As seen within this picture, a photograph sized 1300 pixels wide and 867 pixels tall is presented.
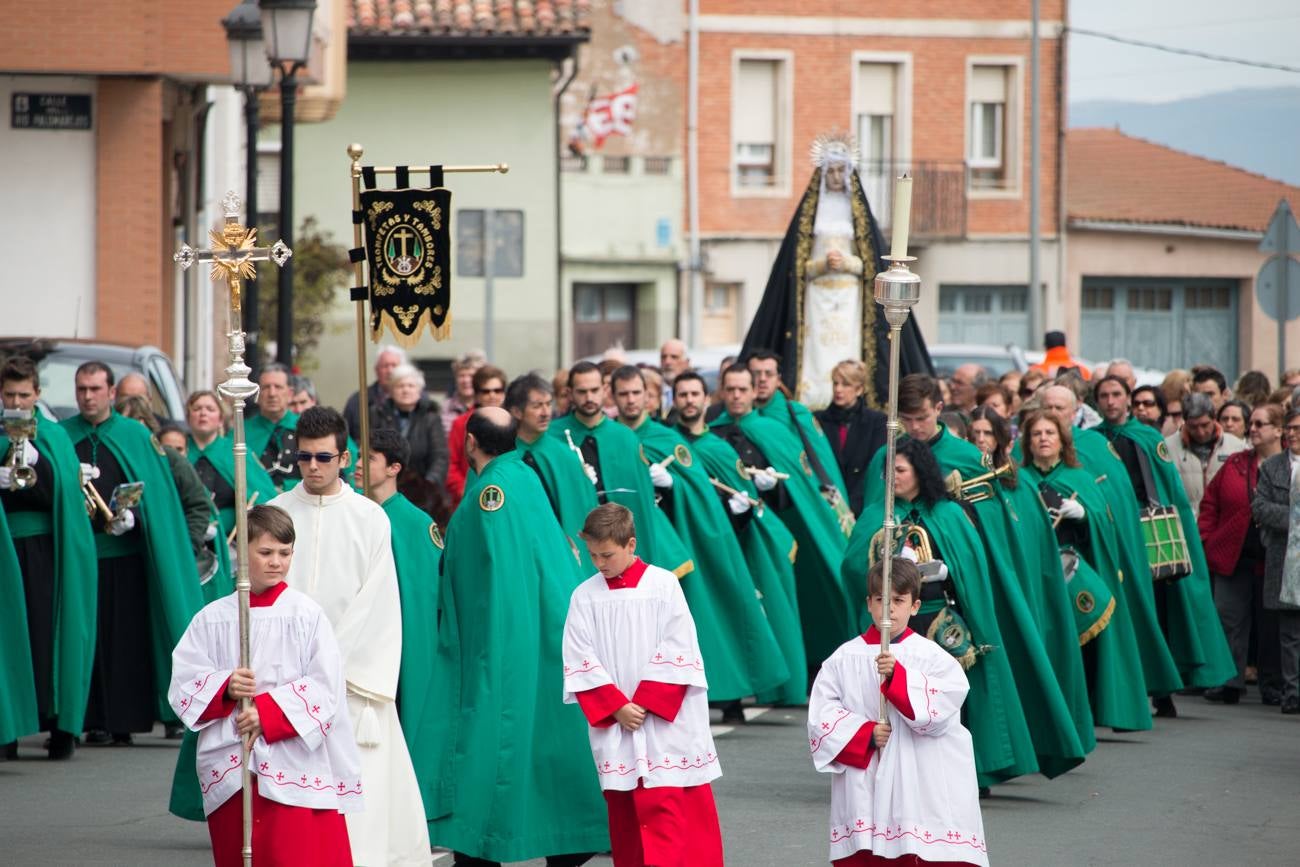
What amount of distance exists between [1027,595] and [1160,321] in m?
29.8

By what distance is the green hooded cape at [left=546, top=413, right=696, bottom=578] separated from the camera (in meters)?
11.4

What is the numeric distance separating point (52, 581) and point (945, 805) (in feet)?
18.1

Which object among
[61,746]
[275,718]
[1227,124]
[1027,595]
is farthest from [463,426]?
[1227,124]

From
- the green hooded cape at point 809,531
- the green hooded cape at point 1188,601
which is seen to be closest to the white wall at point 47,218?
the green hooded cape at point 809,531

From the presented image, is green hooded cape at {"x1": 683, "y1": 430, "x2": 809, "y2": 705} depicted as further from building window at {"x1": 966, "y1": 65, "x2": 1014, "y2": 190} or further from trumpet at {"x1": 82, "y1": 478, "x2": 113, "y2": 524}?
building window at {"x1": 966, "y1": 65, "x2": 1014, "y2": 190}

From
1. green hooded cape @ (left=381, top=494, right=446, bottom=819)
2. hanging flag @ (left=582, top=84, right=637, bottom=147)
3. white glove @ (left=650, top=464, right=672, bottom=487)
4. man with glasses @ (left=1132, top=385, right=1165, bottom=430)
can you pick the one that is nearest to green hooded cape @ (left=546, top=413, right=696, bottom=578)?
white glove @ (left=650, top=464, right=672, bottom=487)

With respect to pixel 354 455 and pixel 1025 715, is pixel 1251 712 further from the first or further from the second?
pixel 354 455

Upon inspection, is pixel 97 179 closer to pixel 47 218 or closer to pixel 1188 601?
pixel 47 218

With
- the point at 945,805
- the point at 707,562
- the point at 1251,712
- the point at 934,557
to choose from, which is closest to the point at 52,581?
the point at 707,562

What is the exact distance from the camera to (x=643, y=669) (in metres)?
7.65

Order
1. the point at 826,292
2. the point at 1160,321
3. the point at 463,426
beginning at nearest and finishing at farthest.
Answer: the point at 463,426 < the point at 826,292 < the point at 1160,321

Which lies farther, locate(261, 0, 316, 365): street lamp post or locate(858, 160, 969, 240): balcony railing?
locate(858, 160, 969, 240): balcony railing

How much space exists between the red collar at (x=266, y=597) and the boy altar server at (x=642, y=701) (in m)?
1.19

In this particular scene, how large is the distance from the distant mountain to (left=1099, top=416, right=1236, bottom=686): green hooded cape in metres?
23.8
